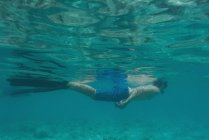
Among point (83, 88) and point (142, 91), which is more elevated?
point (83, 88)

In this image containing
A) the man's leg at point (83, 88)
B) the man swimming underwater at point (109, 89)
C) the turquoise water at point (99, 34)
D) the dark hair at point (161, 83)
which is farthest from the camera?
the man's leg at point (83, 88)

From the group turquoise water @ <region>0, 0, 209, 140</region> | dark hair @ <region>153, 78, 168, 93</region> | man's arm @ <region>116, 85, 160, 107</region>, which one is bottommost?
man's arm @ <region>116, 85, 160, 107</region>

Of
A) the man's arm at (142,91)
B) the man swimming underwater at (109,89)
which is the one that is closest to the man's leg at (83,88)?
the man swimming underwater at (109,89)

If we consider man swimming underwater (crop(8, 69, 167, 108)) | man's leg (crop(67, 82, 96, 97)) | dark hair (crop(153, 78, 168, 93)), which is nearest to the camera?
man swimming underwater (crop(8, 69, 167, 108))

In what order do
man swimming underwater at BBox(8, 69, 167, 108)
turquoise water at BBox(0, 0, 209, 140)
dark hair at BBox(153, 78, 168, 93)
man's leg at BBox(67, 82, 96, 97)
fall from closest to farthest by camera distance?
turquoise water at BBox(0, 0, 209, 140) < man swimming underwater at BBox(8, 69, 167, 108) < dark hair at BBox(153, 78, 168, 93) < man's leg at BBox(67, 82, 96, 97)

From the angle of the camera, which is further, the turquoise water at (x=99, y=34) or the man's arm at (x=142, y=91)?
the man's arm at (x=142, y=91)

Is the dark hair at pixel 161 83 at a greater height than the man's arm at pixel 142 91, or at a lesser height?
greater

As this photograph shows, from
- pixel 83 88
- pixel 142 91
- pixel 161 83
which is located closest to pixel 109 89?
pixel 142 91

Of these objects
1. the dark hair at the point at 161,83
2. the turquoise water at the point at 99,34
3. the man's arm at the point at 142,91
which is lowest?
the man's arm at the point at 142,91

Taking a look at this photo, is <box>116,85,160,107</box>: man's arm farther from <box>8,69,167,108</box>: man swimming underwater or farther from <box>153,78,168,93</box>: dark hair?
<box>153,78,168,93</box>: dark hair

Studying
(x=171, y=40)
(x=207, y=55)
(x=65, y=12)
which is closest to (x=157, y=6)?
(x=65, y=12)

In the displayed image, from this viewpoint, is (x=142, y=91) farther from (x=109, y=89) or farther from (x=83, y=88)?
(x=83, y=88)

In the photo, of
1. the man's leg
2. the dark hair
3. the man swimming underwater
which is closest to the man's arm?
the man swimming underwater

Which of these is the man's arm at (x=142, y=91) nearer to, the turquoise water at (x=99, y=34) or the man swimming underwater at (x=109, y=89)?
the man swimming underwater at (x=109, y=89)
